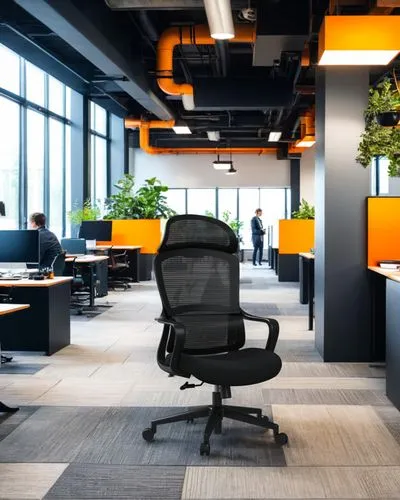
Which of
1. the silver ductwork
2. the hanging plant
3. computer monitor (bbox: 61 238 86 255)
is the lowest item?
computer monitor (bbox: 61 238 86 255)

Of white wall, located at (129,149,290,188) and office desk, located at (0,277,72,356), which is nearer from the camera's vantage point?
office desk, located at (0,277,72,356)

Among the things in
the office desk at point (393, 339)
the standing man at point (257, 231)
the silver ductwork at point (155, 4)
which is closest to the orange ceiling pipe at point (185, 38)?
the silver ductwork at point (155, 4)

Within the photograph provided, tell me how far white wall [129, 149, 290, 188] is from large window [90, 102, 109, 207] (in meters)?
2.66

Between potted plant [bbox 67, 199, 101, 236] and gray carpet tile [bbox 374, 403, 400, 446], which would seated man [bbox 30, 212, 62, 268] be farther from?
potted plant [bbox 67, 199, 101, 236]

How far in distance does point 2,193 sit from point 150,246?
4.18 m

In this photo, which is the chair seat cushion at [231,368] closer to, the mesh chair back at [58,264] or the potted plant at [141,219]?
the mesh chair back at [58,264]

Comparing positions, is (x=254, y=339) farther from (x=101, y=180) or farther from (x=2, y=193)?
(x=101, y=180)

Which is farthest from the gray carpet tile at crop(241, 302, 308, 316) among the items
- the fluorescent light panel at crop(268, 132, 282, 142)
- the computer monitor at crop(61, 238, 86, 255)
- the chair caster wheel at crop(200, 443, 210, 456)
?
the fluorescent light panel at crop(268, 132, 282, 142)

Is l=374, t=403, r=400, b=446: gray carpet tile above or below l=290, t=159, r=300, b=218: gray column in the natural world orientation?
below

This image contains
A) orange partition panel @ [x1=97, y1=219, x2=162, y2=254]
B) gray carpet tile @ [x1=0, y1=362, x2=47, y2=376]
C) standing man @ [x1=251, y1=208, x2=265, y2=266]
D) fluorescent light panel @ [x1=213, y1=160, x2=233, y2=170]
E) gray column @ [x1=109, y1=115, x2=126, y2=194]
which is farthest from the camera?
standing man @ [x1=251, y1=208, x2=265, y2=266]

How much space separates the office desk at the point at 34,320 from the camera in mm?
5605

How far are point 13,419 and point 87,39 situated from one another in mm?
4474

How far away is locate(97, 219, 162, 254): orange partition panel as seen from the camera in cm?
1297

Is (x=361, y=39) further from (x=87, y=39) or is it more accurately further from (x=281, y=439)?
(x=87, y=39)
